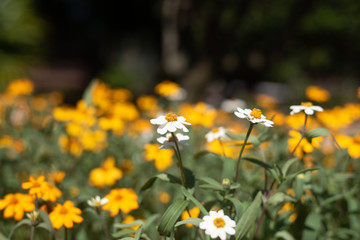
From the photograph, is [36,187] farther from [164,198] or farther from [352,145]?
[352,145]

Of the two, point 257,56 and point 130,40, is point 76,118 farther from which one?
point 130,40

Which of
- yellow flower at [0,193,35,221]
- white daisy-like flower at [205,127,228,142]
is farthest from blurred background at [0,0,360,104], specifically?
white daisy-like flower at [205,127,228,142]

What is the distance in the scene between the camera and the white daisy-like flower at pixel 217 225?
820 mm

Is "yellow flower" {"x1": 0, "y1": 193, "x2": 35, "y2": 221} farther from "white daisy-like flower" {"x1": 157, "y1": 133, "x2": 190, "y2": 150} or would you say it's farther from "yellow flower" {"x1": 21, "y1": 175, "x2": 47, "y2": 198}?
"white daisy-like flower" {"x1": 157, "y1": 133, "x2": 190, "y2": 150}

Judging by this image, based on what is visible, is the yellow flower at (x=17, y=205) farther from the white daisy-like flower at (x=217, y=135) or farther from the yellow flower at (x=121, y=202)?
the white daisy-like flower at (x=217, y=135)

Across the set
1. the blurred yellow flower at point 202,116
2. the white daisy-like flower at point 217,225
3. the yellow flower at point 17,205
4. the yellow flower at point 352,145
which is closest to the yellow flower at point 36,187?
the yellow flower at point 17,205

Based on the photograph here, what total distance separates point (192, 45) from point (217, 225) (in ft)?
19.6

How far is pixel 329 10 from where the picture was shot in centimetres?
830

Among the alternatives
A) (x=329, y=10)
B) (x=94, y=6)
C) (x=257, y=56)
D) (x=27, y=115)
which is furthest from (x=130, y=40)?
(x=27, y=115)

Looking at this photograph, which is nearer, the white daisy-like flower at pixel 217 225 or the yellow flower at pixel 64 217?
the white daisy-like flower at pixel 217 225

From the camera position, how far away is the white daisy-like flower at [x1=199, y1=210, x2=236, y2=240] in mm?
820

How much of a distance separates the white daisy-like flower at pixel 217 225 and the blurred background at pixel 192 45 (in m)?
2.92

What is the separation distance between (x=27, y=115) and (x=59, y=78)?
10858 millimetres

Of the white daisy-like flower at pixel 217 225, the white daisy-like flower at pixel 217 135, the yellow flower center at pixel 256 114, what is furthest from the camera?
the white daisy-like flower at pixel 217 135
